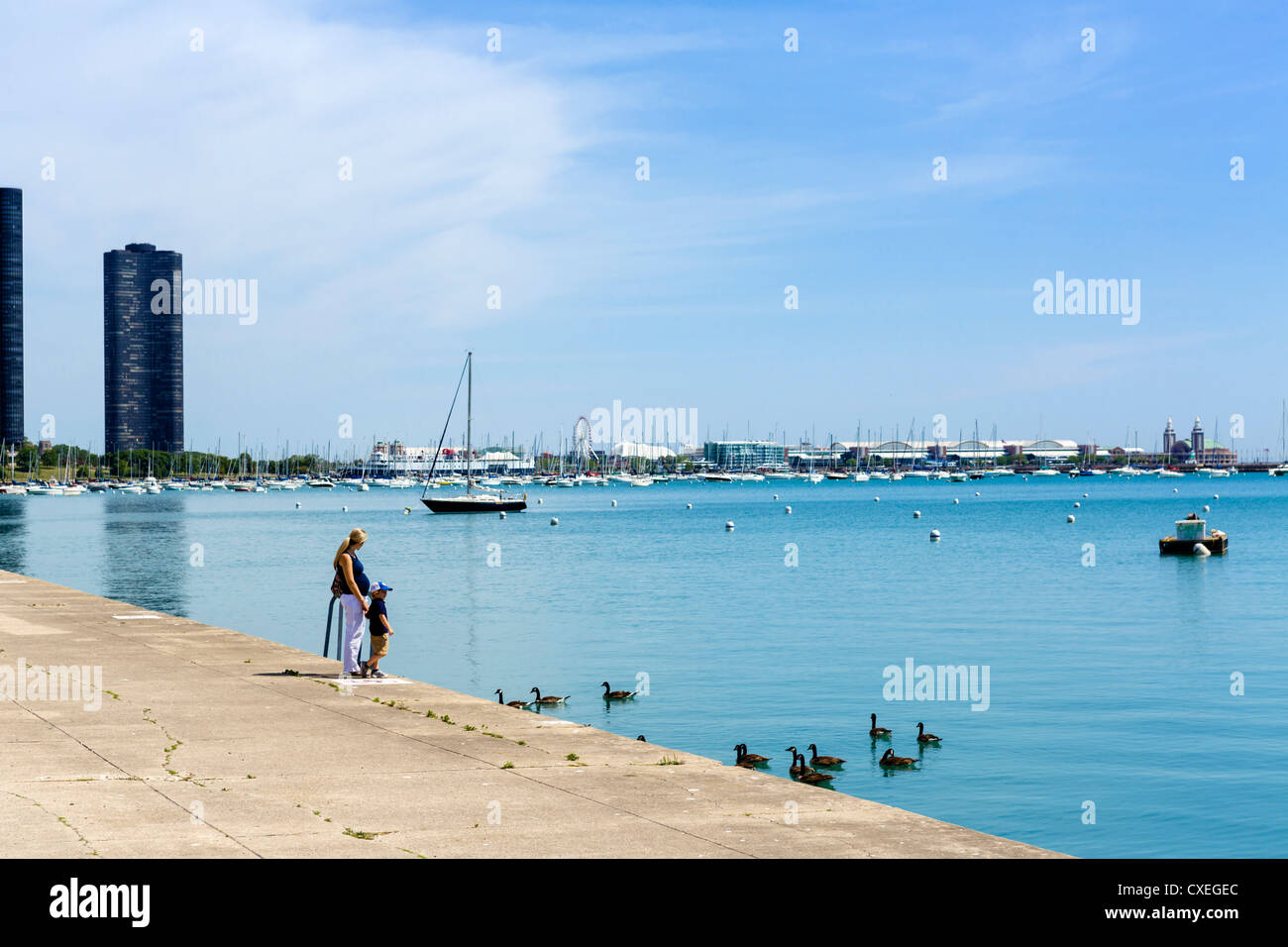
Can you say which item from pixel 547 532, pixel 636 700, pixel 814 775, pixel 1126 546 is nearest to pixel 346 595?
pixel 814 775

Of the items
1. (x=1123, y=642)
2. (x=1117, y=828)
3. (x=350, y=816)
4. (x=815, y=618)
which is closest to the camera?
(x=350, y=816)

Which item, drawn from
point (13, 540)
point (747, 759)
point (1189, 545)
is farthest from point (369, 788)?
point (13, 540)

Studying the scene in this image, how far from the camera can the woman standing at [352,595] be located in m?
17.4

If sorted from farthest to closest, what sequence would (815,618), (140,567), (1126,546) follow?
1. (1126,546)
2. (140,567)
3. (815,618)

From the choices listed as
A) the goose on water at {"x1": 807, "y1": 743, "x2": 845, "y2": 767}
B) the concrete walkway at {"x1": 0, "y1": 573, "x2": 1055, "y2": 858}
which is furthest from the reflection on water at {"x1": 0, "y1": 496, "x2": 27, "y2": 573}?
the goose on water at {"x1": 807, "y1": 743, "x2": 845, "y2": 767}

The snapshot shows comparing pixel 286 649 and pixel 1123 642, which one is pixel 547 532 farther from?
pixel 286 649

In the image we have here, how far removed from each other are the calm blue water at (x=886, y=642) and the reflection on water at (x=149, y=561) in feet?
1.19

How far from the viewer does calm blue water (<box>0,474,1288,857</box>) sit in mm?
18906

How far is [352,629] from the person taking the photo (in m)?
17.8

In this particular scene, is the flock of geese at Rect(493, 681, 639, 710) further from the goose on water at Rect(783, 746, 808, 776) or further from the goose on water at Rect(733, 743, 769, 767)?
the goose on water at Rect(783, 746, 808, 776)

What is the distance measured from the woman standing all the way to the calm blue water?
5.99 metres

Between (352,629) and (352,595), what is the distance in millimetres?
609
